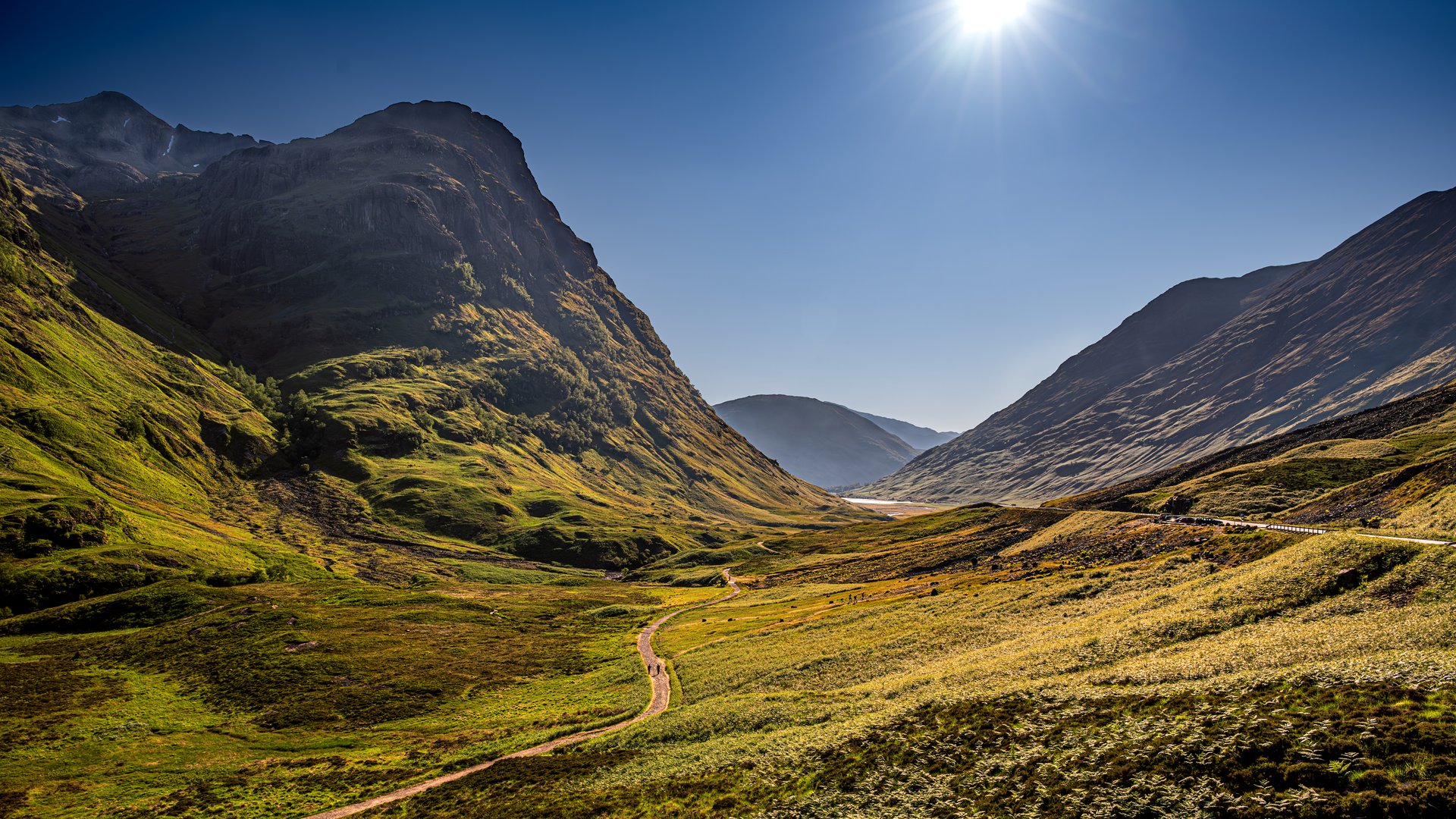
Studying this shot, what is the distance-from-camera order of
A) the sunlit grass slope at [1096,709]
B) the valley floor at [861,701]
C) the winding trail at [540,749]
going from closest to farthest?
the sunlit grass slope at [1096,709], the valley floor at [861,701], the winding trail at [540,749]

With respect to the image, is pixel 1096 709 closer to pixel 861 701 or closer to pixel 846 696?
pixel 861 701

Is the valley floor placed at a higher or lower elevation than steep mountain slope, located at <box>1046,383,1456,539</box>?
higher

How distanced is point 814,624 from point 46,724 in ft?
282

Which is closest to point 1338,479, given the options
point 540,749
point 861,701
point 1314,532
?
point 1314,532

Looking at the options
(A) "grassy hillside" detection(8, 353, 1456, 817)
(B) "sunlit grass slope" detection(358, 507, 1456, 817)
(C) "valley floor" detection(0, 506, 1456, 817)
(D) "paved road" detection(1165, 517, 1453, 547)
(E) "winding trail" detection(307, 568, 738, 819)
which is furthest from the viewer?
(E) "winding trail" detection(307, 568, 738, 819)

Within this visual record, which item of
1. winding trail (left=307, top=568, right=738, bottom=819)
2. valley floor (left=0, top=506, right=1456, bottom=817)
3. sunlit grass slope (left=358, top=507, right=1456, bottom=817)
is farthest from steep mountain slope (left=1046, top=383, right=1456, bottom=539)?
winding trail (left=307, top=568, right=738, bottom=819)

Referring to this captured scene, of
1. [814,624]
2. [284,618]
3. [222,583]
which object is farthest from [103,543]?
[814,624]

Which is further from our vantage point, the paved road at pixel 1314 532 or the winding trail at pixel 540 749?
the winding trail at pixel 540 749

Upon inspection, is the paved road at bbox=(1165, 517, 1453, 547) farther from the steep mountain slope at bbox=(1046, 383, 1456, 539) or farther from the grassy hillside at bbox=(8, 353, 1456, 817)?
the steep mountain slope at bbox=(1046, 383, 1456, 539)

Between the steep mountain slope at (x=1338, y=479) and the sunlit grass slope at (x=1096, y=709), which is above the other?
the sunlit grass slope at (x=1096, y=709)

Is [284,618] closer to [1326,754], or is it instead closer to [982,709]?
[982,709]

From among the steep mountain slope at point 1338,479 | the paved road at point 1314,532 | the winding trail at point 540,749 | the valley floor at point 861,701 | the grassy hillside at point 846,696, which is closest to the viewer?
the valley floor at point 861,701

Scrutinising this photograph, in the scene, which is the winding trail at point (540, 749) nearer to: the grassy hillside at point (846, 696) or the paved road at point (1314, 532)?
the grassy hillside at point (846, 696)

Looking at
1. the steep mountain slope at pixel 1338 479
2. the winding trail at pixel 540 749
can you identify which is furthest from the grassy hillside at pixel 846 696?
the steep mountain slope at pixel 1338 479
